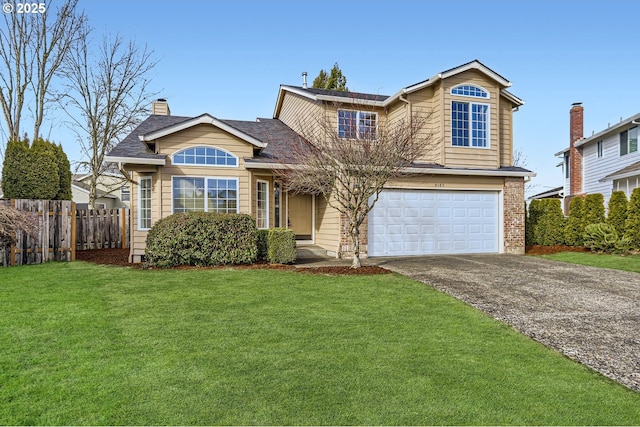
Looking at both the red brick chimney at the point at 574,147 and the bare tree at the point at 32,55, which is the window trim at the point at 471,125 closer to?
the red brick chimney at the point at 574,147

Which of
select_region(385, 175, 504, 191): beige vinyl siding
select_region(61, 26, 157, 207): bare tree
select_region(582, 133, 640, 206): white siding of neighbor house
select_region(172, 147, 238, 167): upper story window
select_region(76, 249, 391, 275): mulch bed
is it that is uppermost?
select_region(61, 26, 157, 207): bare tree

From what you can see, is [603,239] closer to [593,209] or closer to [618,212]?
[618,212]

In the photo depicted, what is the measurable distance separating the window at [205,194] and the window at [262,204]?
34.3 inches

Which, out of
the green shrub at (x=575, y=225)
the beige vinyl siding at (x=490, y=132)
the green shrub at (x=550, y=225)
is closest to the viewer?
the beige vinyl siding at (x=490, y=132)

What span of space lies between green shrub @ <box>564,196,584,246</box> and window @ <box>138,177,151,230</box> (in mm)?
15863

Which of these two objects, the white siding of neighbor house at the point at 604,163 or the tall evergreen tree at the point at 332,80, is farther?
the tall evergreen tree at the point at 332,80

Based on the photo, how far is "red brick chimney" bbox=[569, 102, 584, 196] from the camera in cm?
2578

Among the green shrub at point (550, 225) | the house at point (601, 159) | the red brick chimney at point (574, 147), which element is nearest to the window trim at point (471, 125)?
the green shrub at point (550, 225)

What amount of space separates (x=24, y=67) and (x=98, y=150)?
195 inches

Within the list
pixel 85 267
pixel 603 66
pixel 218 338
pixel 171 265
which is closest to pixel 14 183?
pixel 85 267

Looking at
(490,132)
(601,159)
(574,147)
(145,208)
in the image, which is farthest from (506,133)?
(145,208)

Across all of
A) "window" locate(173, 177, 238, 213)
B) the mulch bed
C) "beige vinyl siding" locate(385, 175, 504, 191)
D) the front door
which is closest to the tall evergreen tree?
the front door

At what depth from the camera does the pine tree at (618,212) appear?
48.8 ft

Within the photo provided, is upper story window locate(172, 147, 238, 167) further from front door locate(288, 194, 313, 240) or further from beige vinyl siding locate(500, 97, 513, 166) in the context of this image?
beige vinyl siding locate(500, 97, 513, 166)
